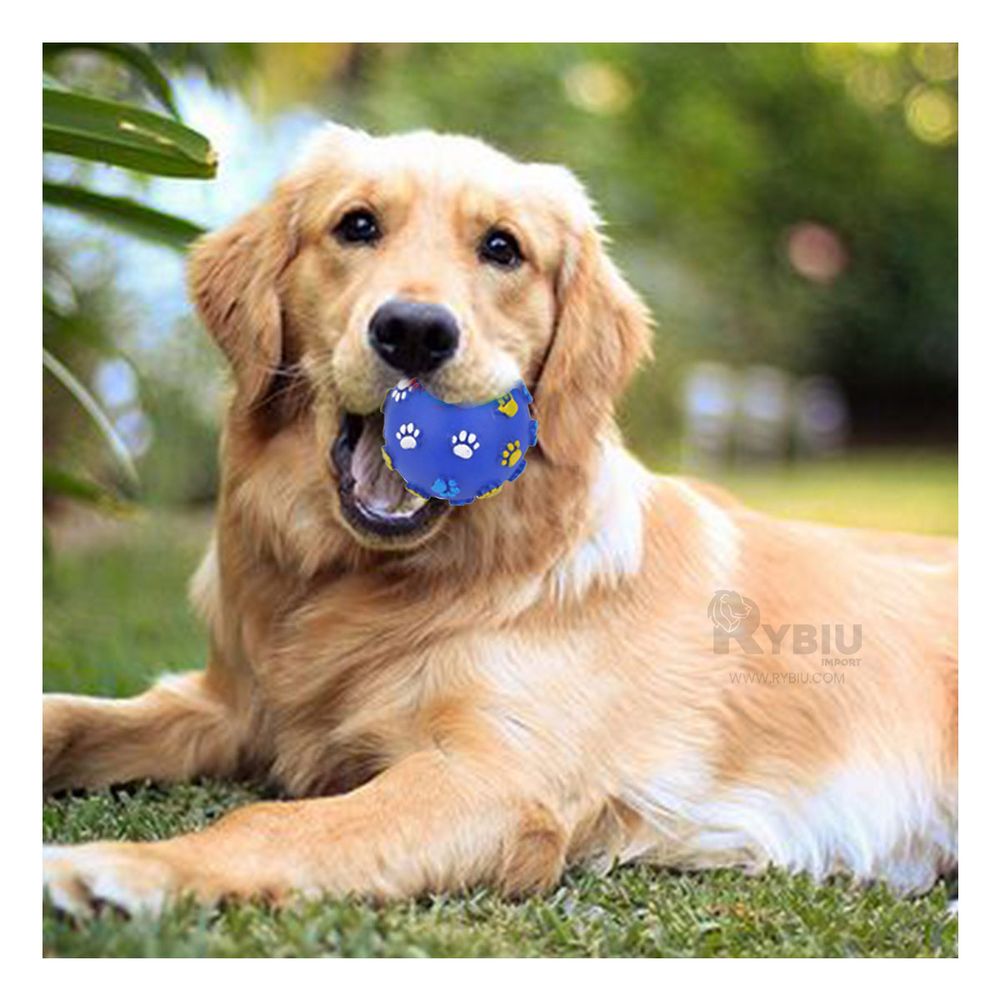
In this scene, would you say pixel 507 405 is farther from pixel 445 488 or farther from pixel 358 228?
pixel 358 228

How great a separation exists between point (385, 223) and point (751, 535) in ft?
3.37

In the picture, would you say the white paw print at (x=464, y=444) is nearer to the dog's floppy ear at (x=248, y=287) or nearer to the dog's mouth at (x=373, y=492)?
the dog's mouth at (x=373, y=492)

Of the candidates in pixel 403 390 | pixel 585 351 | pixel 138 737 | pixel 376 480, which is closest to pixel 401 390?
pixel 403 390

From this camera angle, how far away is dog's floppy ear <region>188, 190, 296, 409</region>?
3033 mm

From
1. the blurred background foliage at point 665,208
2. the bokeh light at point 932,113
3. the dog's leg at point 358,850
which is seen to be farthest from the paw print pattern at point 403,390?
the bokeh light at point 932,113

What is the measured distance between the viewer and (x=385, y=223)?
292cm

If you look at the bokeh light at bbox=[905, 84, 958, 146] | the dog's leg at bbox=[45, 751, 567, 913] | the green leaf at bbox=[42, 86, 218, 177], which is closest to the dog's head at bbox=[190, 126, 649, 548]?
the green leaf at bbox=[42, 86, 218, 177]

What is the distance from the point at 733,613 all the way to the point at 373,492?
78 cm

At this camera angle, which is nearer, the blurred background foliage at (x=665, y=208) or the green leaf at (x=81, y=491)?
the green leaf at (x=81, y=491)

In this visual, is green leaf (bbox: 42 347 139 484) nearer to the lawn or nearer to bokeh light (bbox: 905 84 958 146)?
the lawn

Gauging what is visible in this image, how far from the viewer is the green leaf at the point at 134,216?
3.53 meters

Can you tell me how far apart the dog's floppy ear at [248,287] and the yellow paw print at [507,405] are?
46cm

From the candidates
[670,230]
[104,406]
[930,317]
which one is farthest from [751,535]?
[670,230]

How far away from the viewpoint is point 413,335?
8.86 ft
